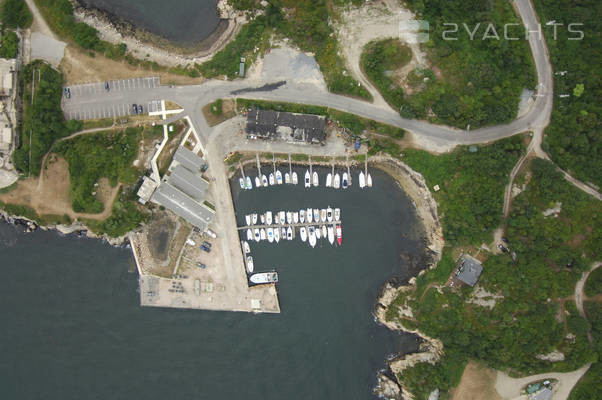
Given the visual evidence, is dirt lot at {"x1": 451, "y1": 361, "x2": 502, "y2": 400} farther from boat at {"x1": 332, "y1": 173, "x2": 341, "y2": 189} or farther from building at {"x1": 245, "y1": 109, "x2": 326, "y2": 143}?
building at {"x1": 245, "y1": 109, "x2": 326, "y2": 143}

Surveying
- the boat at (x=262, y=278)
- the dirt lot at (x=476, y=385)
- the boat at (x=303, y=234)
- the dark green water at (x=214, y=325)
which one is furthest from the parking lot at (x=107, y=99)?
the dirt lot at (x=476, y=385)

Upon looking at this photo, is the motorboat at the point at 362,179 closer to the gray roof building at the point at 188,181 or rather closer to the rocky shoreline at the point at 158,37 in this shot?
the gray roof building at the point at 188,181

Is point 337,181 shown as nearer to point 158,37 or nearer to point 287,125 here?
point 287,125

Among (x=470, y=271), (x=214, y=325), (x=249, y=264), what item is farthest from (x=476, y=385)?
(x=214, y=325)

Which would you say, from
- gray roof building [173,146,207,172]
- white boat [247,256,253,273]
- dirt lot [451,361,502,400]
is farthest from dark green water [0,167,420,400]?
dirt lot [451,361,502,400]

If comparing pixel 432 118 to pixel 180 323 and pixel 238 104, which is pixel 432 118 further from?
pixel 180 323
